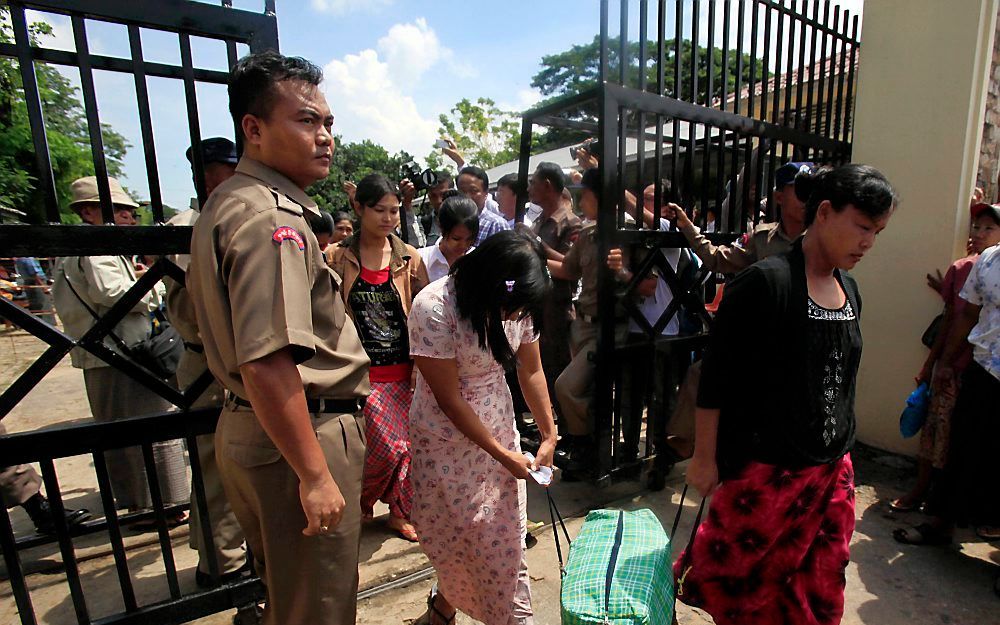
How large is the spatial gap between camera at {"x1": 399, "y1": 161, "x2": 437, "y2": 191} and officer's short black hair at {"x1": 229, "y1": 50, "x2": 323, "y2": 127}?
3482 millimetres

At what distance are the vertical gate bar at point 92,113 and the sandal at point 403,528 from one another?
77.0 inches

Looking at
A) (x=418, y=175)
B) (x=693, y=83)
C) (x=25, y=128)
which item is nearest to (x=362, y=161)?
(x=25, y=128)

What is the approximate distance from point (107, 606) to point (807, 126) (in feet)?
15.4

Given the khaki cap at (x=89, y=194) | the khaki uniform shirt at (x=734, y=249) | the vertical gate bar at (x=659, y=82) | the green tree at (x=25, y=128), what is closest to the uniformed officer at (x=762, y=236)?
the khaki uniform shirt at (x=734, y=249)

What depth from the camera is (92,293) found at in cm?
263

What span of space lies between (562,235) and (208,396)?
237cm

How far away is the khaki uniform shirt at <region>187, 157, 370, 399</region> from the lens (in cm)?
122

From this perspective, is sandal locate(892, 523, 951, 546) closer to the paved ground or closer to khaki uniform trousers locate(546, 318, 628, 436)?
the paved ground

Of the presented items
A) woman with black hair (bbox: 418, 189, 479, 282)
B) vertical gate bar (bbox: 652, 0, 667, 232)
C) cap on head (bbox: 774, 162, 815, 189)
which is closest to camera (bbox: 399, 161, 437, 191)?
woman with black hair (bbox: 418, 189, 479, 282)

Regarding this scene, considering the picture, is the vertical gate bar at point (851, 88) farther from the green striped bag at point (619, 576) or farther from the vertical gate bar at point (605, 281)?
the green striped bag at point (619, 576)

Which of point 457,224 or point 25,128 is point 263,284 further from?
point 25,128

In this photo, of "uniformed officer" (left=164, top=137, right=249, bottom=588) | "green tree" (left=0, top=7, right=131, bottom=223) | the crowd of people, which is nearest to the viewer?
the crowd of people

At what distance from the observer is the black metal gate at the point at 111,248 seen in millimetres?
1583

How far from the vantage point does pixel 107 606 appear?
7.87 feet
